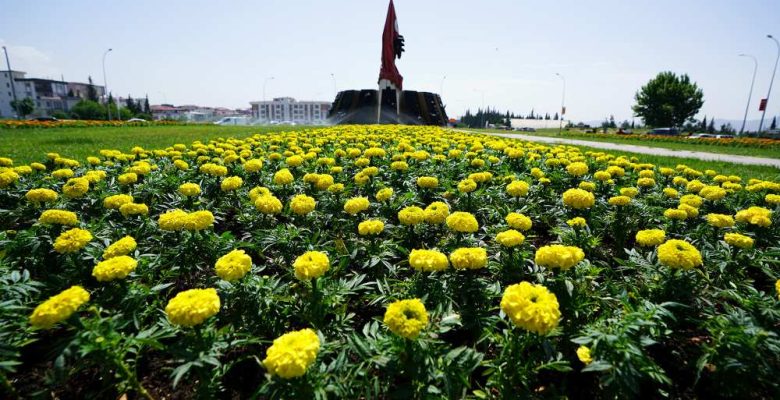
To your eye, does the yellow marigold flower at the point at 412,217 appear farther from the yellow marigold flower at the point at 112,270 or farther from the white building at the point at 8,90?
the white building at the point at 8,90

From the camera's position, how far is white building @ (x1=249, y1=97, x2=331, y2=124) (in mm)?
134500

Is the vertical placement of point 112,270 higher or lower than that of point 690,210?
lower

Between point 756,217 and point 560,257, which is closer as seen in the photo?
point 560,257

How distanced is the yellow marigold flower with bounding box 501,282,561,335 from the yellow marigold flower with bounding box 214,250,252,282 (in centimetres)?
143

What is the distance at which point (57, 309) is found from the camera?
5.32 feet

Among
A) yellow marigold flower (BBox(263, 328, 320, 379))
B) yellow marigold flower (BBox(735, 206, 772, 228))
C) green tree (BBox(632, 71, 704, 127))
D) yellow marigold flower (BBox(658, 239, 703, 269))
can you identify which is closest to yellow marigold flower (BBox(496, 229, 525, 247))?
yellow marigold flower (BBox(658, 239, 703, 269))

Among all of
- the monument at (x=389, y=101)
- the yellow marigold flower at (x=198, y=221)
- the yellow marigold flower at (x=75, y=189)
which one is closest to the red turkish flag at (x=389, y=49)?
the monument at (x=389, y=101)

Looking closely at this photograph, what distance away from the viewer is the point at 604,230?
3.56 metres

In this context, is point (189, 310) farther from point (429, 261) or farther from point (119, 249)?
point (429, 261)

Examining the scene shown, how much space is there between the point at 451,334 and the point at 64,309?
2.06 meters

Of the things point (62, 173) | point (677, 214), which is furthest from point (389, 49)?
point (677, 214)

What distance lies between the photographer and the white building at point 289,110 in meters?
134

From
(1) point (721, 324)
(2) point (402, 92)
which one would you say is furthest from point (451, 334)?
(2) point (402, 92)

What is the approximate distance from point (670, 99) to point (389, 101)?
46.9m
